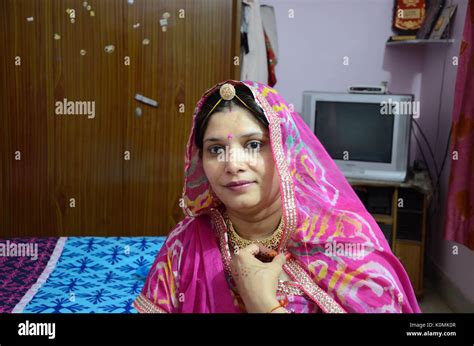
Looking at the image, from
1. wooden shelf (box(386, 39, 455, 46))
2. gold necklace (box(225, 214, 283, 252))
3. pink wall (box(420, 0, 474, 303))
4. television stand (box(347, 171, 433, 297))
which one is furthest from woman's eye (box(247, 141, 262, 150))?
wooden shelf (box(386, 39, 455, 46))

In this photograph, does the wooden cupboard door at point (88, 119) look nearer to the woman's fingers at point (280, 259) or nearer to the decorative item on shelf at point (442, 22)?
the decorative item on shelf at point (442, 22)

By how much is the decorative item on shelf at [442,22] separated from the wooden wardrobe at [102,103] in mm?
1117

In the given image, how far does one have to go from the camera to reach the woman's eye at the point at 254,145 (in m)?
0.78

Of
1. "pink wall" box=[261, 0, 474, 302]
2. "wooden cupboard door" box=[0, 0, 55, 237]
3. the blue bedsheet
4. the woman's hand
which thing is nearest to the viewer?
the woman's hand

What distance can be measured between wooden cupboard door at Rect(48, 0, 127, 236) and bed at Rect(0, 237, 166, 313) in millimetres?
1048

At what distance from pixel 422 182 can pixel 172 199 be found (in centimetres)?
144

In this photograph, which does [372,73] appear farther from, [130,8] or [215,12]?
[130,8]

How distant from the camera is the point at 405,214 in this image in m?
2.87

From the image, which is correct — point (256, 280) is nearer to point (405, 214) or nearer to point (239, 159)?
point (239, 159)

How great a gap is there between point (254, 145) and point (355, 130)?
2.28 metres

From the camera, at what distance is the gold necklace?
2.67 ft

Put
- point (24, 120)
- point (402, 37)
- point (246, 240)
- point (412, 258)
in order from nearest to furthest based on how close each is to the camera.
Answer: point (246, 240)
point (412, 258)
point (24, 120)
point (402, 37)

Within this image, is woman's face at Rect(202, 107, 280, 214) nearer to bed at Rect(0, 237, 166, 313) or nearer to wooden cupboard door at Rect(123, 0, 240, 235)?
bed at Rect(0, 237, 166, 313)

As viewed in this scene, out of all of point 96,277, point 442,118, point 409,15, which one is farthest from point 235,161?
A: point 409,15
